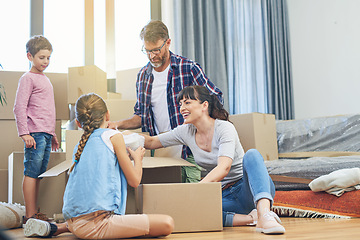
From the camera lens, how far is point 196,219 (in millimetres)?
1573

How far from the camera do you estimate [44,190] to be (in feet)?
7.29

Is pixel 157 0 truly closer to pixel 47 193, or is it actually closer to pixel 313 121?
pixel 313 121

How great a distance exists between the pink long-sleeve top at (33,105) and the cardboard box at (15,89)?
28 centimetres

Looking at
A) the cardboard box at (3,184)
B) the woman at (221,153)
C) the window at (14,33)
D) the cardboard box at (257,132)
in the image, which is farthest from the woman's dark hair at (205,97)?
the window at (14,33)

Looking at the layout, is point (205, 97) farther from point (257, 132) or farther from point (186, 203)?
point (257, 132)

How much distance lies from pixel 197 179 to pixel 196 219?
0.36 metres

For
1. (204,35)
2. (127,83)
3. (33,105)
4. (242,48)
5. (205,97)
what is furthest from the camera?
(242,48)

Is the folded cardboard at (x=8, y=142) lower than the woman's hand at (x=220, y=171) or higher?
higher

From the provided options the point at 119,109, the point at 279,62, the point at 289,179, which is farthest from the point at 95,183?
the point at 279,62

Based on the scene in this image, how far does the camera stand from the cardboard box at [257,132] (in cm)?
281

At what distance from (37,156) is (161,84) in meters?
0.72

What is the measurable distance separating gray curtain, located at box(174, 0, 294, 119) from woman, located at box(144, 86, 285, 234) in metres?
1.69

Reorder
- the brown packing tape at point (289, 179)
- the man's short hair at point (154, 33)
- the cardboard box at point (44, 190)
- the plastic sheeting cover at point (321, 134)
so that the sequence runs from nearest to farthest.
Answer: the man's short hair at point (154, 33), the cardboard box at point (44, 190), the brown packing tape at point (289, 179), the plastic sheeting cover at point (321, 134)

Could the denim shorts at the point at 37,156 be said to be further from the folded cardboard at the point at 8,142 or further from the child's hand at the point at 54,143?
the folded cardboard at the point at 8,142
